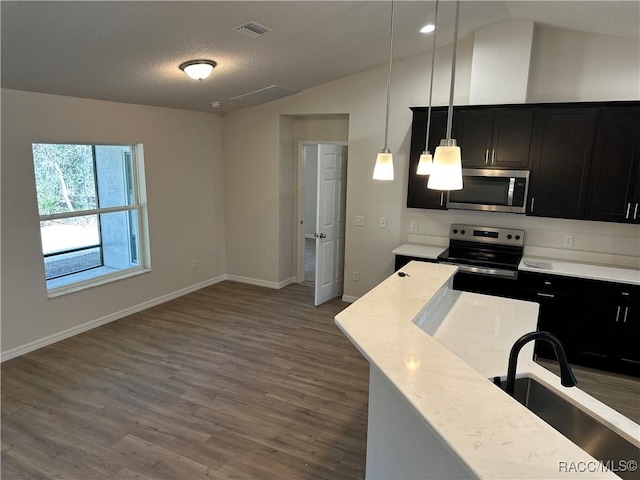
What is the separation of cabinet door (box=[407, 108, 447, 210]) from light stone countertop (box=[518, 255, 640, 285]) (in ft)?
3.44

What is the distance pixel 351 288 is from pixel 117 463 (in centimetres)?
341

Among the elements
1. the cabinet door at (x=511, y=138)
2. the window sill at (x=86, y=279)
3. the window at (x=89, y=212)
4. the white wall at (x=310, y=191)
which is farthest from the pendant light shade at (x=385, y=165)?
the white wall at (x=310, y=191)

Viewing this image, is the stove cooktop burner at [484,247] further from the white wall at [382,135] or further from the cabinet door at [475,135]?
the cabinet door at [475,135]

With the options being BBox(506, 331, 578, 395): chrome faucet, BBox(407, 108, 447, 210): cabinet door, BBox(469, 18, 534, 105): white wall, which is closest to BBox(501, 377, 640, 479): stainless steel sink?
BBox(506, 331, 578, 395): chrome faucet

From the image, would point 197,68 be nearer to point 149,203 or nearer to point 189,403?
point 149,203

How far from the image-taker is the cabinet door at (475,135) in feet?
13.5

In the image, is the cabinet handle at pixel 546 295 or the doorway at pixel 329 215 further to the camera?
the doorway at pixel 329 215

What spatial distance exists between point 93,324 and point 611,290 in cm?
516

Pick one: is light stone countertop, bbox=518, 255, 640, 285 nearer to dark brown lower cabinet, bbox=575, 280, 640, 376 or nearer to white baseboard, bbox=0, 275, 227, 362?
dark brown lower cabinet, bbox=575, 280, 640, 376

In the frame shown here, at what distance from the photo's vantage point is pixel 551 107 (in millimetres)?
3855

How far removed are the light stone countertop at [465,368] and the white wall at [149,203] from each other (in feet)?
11.0

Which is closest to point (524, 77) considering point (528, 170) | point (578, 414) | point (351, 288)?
point (528, 170)

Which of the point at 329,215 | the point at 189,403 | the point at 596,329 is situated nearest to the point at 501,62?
the point at 329,215

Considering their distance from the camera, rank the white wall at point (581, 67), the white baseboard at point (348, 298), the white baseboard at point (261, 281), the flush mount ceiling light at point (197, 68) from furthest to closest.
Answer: the white baseboard at point (261, 281)
the white baseboard at point (348, 298)
the white wall at point (581, 67)
the flush mount ceiling light at point (197, 68)
